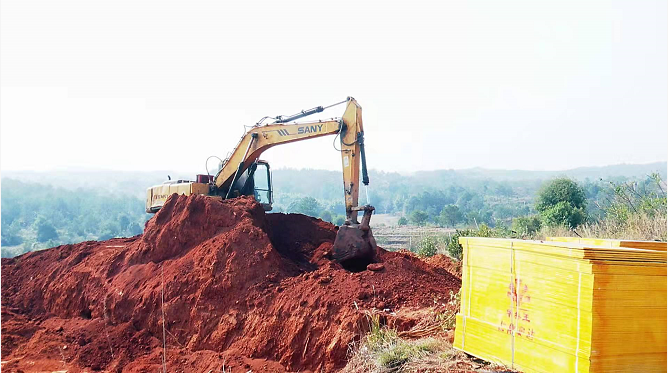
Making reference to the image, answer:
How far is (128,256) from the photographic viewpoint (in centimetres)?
A: 1238

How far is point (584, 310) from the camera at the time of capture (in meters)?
5.65

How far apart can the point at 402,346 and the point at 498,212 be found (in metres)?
57.1

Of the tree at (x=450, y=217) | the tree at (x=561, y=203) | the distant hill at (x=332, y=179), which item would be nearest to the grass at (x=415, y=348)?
the tree at (x=561, y=203)

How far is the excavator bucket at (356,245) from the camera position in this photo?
1152 cm

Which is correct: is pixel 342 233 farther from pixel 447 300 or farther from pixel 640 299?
pixel 640 299

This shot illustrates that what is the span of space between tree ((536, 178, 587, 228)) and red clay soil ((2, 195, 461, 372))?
1328cm

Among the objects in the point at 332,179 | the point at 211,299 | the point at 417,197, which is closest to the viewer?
the point at 211,299

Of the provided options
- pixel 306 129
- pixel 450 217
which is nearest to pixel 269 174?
pixel 306 129

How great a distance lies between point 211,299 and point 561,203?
1765cm

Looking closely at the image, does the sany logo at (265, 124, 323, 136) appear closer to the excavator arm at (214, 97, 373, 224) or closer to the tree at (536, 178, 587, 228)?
the excavator arm at (214, 97, 373, 224)

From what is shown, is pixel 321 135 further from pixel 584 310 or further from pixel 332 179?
pixel 332 179

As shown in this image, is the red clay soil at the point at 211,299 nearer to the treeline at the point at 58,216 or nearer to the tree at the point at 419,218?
the tree at the point at 419,218

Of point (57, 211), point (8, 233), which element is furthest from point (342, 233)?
point (57, 211)

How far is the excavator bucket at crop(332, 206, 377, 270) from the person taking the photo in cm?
1152
